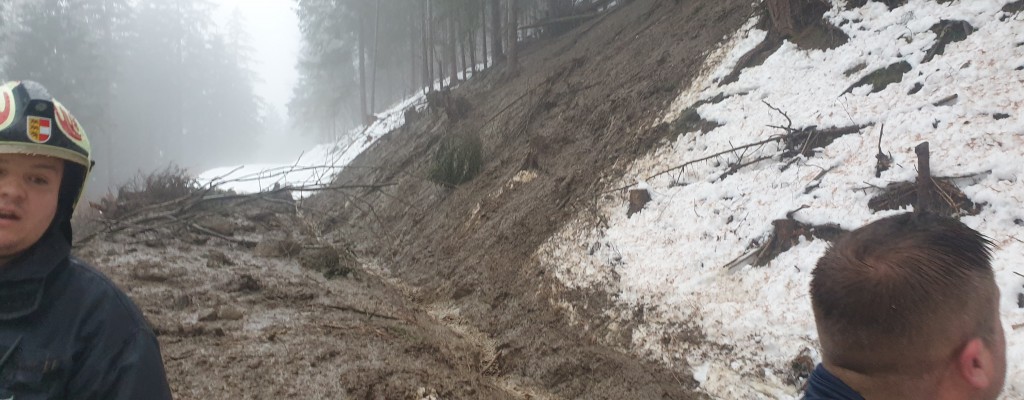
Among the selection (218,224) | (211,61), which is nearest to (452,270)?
(218,224)

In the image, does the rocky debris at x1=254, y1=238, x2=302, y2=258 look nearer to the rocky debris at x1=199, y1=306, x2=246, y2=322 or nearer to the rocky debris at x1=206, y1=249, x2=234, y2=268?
the rocky debris at x1=206, y1=249, x2=234, y2=268

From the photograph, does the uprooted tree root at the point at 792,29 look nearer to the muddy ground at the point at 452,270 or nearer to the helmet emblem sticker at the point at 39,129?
the muddy ground at the point at 452,270

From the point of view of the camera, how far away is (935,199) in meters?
4.22

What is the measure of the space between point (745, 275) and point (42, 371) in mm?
4654

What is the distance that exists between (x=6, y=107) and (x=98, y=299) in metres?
0.58

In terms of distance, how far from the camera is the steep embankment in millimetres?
4801

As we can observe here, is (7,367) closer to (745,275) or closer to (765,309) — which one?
(765,309)

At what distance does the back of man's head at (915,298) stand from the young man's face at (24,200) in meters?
2.13

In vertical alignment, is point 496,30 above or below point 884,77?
above

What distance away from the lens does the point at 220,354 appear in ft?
12.2

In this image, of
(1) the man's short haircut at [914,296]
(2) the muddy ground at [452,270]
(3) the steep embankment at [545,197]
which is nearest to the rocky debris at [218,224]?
(2) the muddy ground at [452,270]

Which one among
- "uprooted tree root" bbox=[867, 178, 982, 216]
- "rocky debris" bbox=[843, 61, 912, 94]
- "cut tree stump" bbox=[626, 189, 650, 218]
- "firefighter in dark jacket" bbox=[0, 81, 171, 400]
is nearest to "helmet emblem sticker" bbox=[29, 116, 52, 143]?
"firefighter in dark jacket" bbox=[0, 81, 171, 400]

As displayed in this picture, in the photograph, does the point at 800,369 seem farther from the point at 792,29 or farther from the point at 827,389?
the point at 792,29

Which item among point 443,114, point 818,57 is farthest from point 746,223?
point 443,114
